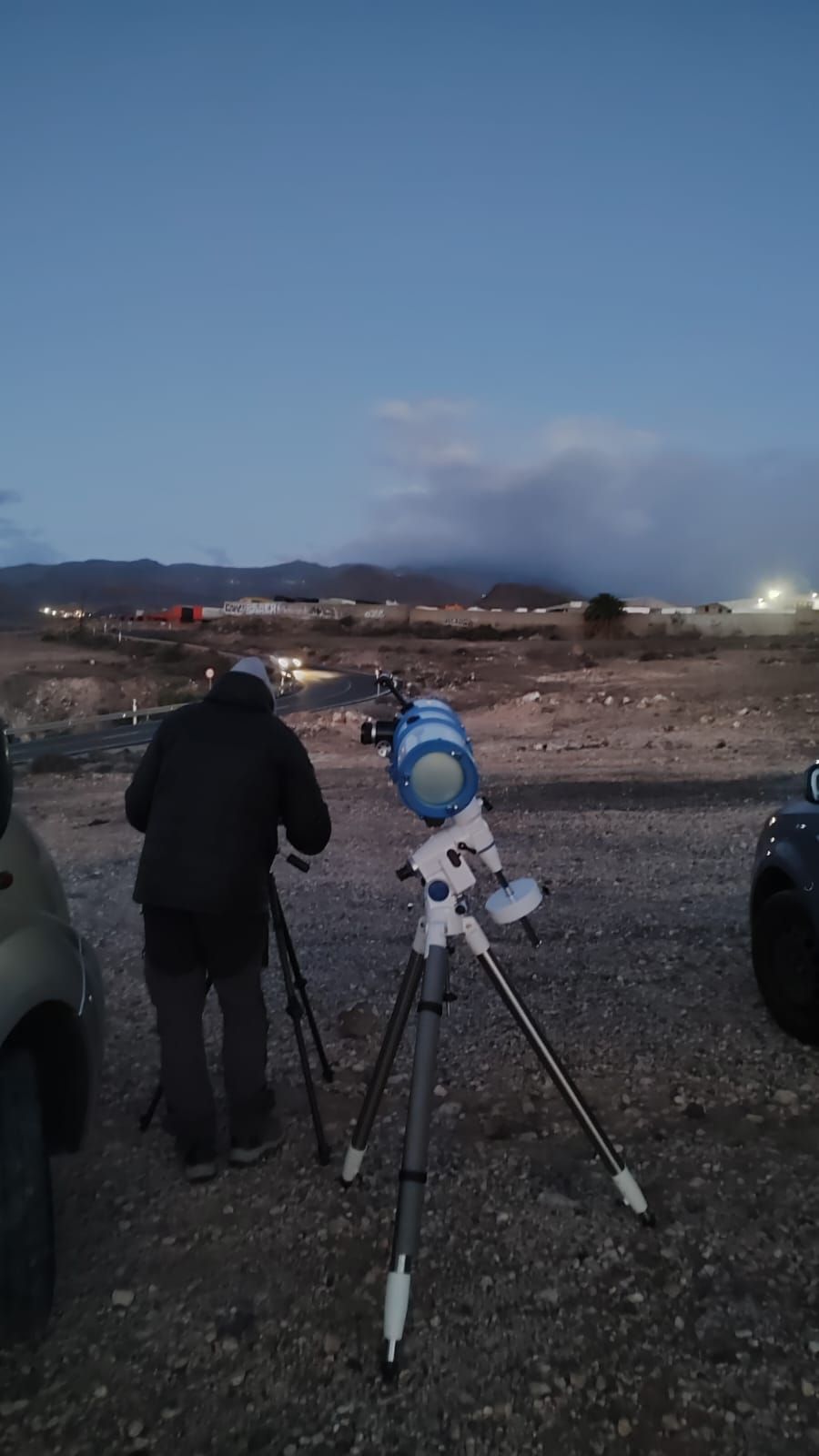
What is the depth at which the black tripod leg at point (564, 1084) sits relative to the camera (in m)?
3.22

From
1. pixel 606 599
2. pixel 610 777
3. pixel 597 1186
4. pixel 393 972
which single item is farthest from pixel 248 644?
pixel 597 1186

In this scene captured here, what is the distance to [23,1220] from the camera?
2773 mm

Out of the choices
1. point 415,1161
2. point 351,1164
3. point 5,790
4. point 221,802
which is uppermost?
point 5,790

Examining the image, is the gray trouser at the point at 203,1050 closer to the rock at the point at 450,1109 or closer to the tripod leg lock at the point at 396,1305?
the rock at the point at 450,1109

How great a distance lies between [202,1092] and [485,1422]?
1555 mm

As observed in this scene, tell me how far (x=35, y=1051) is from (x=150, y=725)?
82.6 feet

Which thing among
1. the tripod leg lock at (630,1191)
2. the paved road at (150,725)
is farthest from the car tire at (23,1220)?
the paved road at (150,725)

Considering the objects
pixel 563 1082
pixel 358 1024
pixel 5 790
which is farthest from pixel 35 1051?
pixel 358 1024

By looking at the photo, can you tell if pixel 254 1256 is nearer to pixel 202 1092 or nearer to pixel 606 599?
pixel 202 1092

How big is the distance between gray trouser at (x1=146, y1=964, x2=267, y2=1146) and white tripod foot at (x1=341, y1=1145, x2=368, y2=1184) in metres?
0.42

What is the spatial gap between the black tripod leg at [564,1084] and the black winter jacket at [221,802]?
901 millimetres

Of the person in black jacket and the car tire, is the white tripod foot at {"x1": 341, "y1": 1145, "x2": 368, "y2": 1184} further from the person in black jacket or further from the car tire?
the car tire

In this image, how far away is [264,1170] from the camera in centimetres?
391

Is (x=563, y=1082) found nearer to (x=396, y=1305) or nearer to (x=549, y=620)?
(x=396, y=1305)
